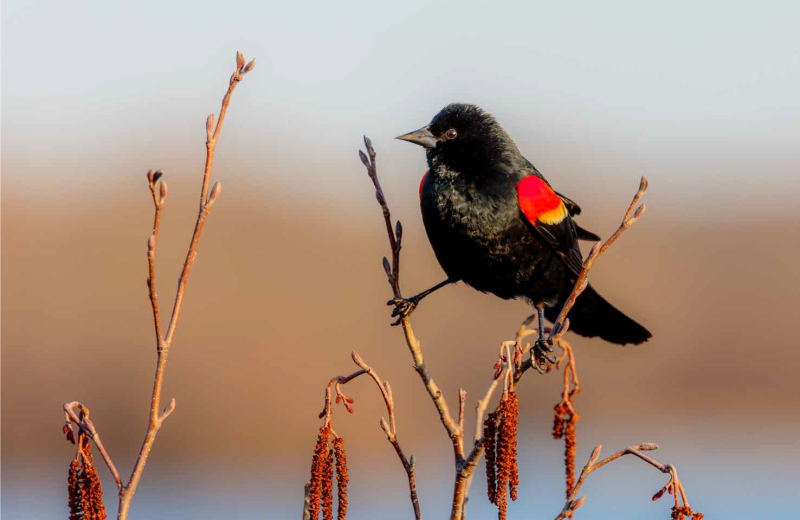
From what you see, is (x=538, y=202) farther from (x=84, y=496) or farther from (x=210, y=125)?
(x=84, y=496)

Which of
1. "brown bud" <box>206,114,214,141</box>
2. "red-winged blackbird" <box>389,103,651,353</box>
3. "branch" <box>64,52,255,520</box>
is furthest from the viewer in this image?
"red-winged blackbird" <box>389,103,651,353</box>

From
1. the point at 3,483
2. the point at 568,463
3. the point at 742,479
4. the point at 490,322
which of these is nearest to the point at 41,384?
the point at 3,483

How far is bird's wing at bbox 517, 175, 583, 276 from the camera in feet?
11.9

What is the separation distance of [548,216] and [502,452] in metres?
1.97

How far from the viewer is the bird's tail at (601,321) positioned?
406 centimetres

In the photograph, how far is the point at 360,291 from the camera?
14.4 metres

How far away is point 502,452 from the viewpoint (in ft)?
6.12

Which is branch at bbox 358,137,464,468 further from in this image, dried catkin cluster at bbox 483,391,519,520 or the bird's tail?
the bird's tail

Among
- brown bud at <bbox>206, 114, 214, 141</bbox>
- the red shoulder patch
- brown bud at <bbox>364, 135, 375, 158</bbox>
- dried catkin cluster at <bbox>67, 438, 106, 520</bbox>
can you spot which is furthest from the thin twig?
the red shoulder patch

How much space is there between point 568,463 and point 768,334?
14120 mm

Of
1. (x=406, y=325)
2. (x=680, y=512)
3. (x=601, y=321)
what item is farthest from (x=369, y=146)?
(x=601, y=321)

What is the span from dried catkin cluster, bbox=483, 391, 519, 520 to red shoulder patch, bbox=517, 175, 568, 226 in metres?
1.78

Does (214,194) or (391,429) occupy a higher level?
(214,194)

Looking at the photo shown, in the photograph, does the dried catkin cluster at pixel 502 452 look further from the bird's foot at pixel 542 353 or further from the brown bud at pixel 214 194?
the bird's foot at pixel 542 353
